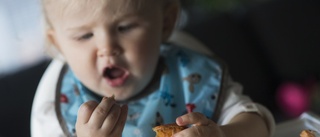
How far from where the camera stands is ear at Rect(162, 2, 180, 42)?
952mm

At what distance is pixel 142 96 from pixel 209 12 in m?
0.83

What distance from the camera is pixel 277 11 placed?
157 cm

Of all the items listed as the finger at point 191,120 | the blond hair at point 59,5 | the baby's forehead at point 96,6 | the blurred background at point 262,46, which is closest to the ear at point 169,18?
the blond hair at point 59,5

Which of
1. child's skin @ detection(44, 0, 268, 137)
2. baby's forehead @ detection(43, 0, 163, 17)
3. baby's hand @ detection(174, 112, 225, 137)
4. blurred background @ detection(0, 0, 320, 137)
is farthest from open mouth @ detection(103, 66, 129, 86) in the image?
blurred background @ detection(0, 0, 320, 137)

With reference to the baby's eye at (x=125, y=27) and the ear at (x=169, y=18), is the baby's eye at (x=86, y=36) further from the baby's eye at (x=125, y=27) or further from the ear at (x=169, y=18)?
the ear at (x=169, y=18)

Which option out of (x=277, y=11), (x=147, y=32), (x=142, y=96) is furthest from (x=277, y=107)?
(x=147, y=32)

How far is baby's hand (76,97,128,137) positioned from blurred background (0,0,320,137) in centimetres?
81

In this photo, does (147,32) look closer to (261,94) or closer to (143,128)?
(143,128)

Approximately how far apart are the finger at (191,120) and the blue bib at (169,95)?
24cm

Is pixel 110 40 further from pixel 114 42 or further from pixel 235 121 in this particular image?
pixel 235 121

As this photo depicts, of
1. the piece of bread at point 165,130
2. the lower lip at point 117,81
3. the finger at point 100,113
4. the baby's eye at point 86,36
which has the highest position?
the baby's eye at point 86,36

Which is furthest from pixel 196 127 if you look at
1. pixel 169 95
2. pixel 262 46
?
pixel 262 46

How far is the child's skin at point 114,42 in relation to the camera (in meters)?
0.78

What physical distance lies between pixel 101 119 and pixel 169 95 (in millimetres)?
339
